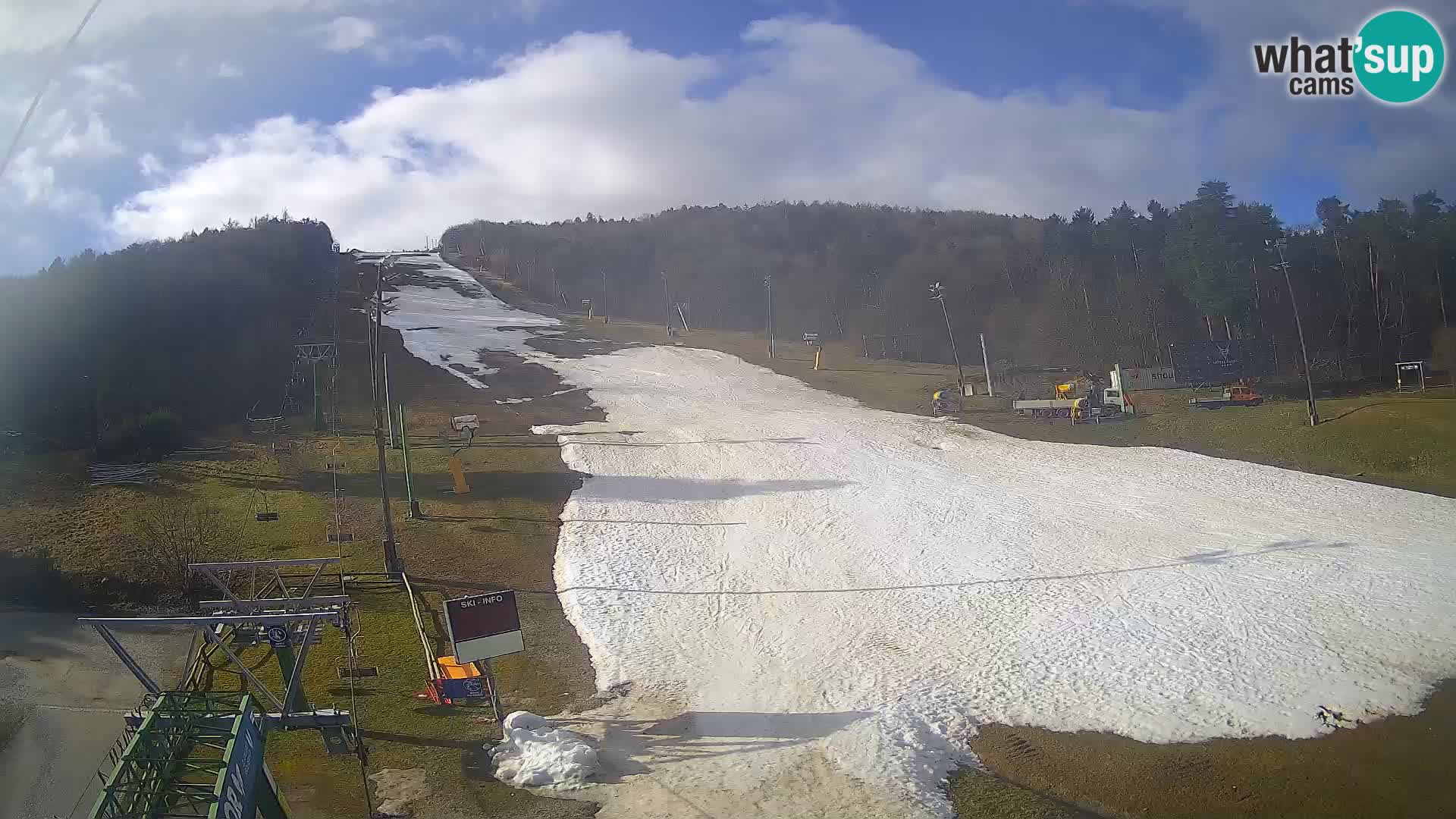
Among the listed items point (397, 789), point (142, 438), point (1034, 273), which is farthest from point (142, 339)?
point (1034, 273)

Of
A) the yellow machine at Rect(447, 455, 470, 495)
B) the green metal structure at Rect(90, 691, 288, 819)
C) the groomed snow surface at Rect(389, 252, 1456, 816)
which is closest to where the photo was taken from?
the green metal structure at Rect(90, 691, 288, 819)

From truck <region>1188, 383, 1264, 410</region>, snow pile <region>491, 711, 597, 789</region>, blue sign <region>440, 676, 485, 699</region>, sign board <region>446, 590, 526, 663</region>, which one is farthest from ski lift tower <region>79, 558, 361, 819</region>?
truck <region>1188, 383, 1264, 410</region>

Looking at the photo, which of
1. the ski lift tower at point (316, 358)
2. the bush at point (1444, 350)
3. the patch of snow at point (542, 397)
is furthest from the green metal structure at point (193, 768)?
the bush at point (1444, 350)

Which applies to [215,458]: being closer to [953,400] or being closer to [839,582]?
[839,582]

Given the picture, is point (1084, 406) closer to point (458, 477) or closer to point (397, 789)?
point (458, 477)

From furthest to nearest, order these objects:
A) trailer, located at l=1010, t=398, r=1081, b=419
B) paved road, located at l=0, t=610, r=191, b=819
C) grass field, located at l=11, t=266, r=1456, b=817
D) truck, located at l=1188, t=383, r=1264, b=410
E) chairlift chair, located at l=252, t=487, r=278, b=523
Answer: trailer, located at l=1010, t=398, r=1081, b=419, truck, located at l=1188, t=383, r=1264, b=410, chairlift chair, located at l=252, t=487, r=278, b=523, grass field, located at l=11, t=266, r=1456, b=817, paved road, located at l=0, t=610, r=191, b=819

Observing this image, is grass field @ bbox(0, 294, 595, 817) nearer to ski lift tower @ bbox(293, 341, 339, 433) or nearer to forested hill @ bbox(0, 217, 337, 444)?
ski lift tower @ bbox(293, 341, 339, 433)

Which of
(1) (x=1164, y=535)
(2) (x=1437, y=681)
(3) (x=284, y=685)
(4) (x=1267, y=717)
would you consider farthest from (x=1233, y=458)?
(3) (x=284, y=685)
